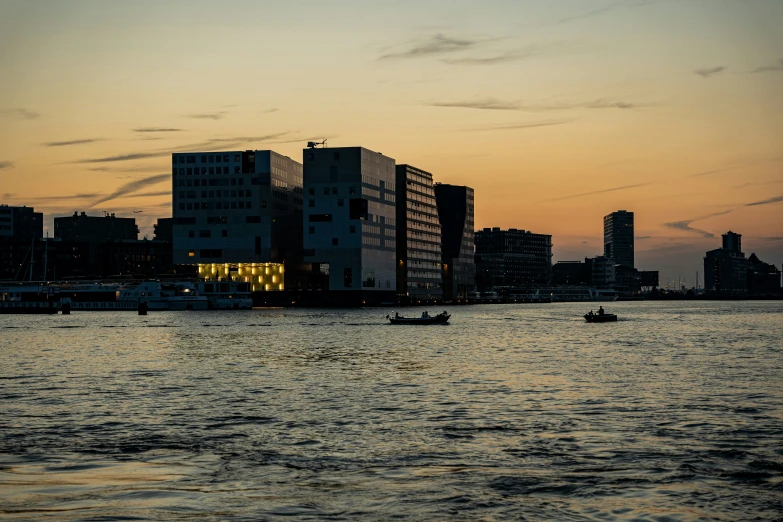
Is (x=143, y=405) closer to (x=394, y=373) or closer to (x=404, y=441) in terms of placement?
(x=404, y=441)

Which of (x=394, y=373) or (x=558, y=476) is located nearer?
(x=558, y=476)

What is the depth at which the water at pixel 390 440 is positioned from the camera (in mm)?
26500

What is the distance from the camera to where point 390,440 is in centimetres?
3775

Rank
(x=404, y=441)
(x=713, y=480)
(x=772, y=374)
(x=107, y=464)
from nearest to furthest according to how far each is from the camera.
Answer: (x=713, y=480) → (x=107, y=464) → (x=404, y=441) → (x=772, y=374)

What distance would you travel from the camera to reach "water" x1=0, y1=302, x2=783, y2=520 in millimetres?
26500

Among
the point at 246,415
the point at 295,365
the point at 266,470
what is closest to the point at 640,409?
the point at 246,415

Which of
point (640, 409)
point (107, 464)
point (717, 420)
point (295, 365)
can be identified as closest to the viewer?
point (107, 464)

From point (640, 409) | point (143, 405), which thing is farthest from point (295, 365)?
point (640, 409)

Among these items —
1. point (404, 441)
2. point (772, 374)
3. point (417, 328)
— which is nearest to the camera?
point (404, 441)

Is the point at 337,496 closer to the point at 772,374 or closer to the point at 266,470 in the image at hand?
the point at 266,470

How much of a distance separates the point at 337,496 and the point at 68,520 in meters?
7.66

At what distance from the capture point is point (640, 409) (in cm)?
4806

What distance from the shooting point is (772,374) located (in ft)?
230

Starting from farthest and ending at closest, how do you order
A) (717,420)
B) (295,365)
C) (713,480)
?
(295,365), (717,420), (713,480)
